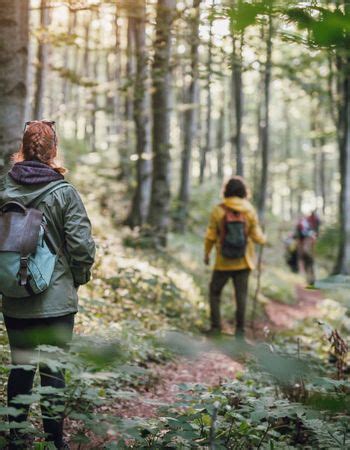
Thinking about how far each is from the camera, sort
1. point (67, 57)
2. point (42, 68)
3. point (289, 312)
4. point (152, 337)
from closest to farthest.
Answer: point (152, 337) < point (42, 68) < point (289, 312) < point (67, 57)

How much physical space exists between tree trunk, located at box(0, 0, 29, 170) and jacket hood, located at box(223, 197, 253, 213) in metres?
3.68

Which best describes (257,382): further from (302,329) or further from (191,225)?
(191,225)

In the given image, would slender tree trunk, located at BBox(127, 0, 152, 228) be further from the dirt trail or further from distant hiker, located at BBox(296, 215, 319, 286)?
distant hiker, located at BBox(296, 215, 319, 286)

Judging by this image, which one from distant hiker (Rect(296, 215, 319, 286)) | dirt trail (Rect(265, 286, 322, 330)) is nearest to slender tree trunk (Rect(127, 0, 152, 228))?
dirt trail (Rect(265, 286, 322, 330))

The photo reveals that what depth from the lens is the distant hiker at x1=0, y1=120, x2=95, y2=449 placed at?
3.28m

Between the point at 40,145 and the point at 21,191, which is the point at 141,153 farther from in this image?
the point at 21,191

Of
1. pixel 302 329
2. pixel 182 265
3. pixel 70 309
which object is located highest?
pixel 70 309

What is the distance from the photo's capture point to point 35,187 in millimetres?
3518

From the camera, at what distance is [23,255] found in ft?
10.8

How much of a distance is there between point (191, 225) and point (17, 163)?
1840 centimetres

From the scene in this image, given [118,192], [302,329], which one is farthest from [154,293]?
[118,192]

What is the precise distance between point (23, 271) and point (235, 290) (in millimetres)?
5269

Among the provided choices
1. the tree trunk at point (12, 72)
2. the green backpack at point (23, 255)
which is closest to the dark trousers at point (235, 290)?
the tree trunk at point (12, 72)

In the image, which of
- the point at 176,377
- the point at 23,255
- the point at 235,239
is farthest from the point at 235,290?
the point at 23,255
